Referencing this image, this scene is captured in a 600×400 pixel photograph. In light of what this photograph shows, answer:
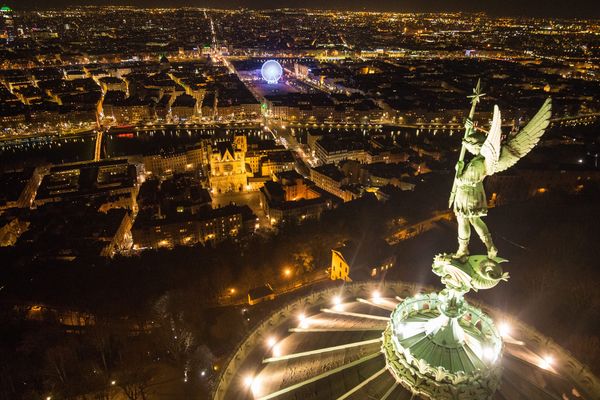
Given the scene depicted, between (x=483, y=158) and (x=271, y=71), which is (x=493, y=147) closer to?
(x=483, y=158)

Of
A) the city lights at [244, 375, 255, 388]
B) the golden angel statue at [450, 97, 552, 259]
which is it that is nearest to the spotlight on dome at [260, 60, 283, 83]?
the city lights at [244, 375, 255, 388]

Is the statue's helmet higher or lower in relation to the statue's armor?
higher

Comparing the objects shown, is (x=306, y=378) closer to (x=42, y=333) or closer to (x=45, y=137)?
(x=42, y=333)

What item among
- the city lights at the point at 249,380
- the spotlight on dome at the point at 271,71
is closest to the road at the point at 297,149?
the spotlight on dome at the point at 271,71

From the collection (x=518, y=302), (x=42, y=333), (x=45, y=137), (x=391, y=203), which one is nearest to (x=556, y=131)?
(x=391, y=203)

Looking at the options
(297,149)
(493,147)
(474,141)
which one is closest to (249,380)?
(474,141)

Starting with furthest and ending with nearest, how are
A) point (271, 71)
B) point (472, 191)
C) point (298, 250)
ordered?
point (271, 71), point (298, 250), point (472, 191)

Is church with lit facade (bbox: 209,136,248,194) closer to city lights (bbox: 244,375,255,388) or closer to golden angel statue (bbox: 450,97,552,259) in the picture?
city lights (bbox: 244,375,255,388)
